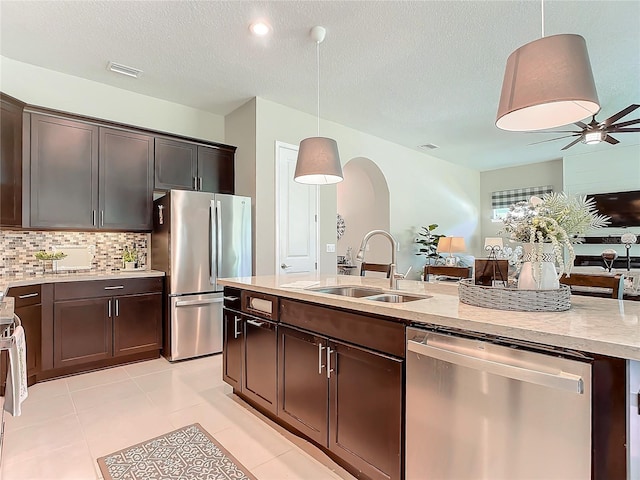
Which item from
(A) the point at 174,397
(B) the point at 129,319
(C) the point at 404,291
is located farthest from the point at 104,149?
(C) the point at 404,291

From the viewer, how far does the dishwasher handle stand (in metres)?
1.10

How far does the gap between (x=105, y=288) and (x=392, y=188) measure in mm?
4429

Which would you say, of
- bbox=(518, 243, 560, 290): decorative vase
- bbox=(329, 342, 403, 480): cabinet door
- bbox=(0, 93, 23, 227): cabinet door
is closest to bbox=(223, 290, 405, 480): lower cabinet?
bbox=(329, 342, 403, 480): cabinet door

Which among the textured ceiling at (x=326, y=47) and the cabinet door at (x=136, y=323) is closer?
the textured ceiling at (x=326, y=47)

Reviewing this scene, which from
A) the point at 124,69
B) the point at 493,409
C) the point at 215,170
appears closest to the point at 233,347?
the point at 493,409

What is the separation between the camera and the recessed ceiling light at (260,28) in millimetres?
2775

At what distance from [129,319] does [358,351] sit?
2.73 m

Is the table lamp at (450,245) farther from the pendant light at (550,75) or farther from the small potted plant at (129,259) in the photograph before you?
the pendant light at (550,75)

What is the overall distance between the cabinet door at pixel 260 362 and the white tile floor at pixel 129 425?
0.18 m

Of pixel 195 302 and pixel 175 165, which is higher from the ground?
pixel 175 165

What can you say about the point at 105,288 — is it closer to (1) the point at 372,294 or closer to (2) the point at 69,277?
(2) the point at 69,277

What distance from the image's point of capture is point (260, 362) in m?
2.40

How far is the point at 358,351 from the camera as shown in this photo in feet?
5.73

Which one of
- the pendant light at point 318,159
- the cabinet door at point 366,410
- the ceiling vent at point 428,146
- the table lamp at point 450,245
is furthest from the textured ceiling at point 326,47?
the cabinet door at point 366,410
